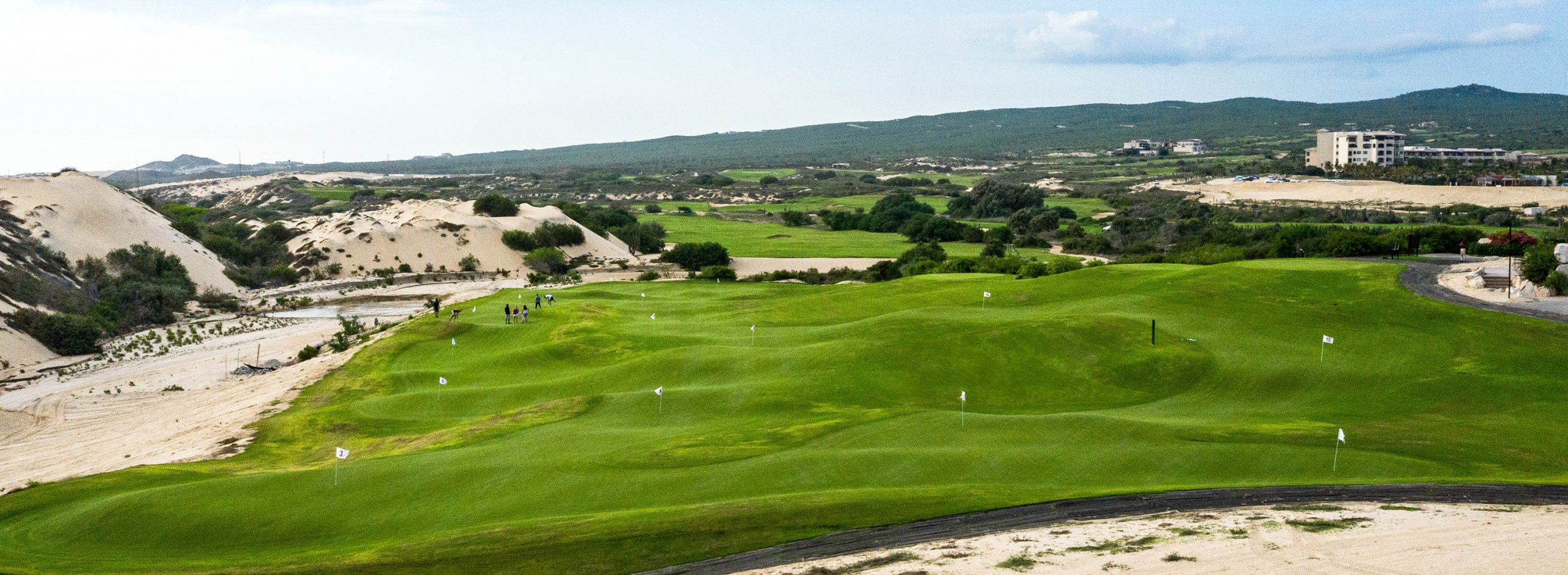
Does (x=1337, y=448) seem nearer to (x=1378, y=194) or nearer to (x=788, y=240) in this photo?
(x=788, y=240)

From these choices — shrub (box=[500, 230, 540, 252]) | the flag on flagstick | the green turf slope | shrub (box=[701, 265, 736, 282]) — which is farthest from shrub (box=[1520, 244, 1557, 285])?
shrub (box=[500, 230, 540, 252])

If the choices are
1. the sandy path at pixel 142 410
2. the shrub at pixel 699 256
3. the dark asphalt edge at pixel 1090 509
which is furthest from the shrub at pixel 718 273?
the dark asphalt edge at pixel 1090 509

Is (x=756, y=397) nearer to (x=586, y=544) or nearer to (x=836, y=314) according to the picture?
(x=586, y=544)

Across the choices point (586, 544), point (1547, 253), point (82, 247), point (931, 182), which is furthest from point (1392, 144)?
point (586, 544)

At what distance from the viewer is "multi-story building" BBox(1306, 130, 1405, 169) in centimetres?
16500

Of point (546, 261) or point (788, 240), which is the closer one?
Answer: point (546, 261)

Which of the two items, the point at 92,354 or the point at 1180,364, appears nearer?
the point at 1180,364

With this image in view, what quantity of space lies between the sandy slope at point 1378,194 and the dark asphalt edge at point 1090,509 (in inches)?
3714

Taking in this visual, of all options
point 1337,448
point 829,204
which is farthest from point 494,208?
point 1337,448

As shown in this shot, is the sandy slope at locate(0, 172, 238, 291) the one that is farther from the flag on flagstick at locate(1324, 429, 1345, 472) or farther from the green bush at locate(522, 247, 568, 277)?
A: the flag on flagstick at locate(1324, 429, 1345, 472)

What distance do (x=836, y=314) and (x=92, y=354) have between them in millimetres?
33991

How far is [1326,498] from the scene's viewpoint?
2045 centimetres

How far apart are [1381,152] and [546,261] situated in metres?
132

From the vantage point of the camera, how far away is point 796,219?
124250 mm
